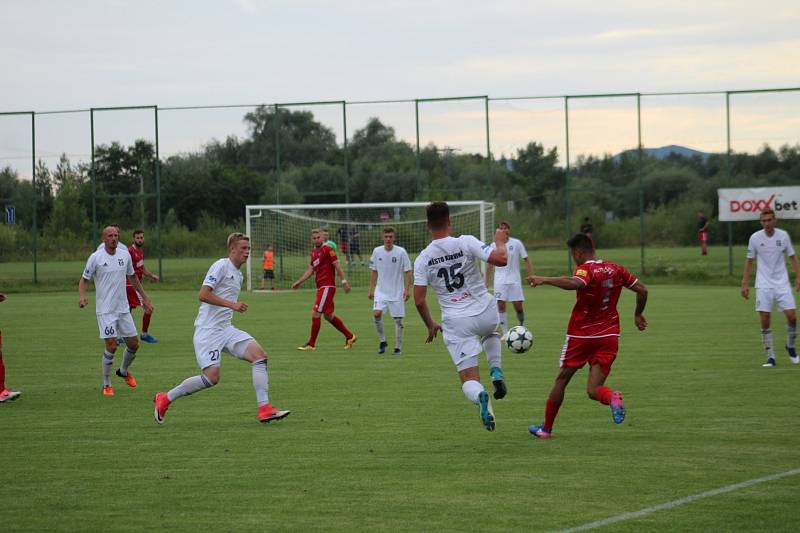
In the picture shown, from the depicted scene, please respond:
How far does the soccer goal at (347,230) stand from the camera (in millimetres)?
36844

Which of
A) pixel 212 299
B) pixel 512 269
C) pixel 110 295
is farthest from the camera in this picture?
pixel 512 269

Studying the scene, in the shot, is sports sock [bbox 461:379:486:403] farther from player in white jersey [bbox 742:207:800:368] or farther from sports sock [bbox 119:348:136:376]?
player in white jersey [bbox 742:207:800:368]

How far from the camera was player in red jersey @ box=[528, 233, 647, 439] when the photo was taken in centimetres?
911

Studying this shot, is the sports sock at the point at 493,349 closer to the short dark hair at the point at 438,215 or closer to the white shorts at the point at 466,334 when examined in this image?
the white shorts at the point at 466,334

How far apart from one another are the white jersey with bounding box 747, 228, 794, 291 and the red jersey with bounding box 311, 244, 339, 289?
25.4ft

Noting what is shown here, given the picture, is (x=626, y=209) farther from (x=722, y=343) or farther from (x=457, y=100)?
(x=722, y=343)

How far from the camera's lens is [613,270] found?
916 centimetres

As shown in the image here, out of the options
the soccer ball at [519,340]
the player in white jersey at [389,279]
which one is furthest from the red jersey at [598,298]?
the player in white jersey at [389,279]

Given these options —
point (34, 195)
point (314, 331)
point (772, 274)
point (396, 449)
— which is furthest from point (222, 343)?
point (34, 195)

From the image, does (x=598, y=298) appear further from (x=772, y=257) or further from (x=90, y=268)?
(x=90, y=268)

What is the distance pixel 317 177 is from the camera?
41156 mm

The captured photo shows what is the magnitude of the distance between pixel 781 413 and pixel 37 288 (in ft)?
108

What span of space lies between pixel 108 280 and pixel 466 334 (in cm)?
626

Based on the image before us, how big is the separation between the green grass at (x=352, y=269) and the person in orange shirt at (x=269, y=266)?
10.5 inches
